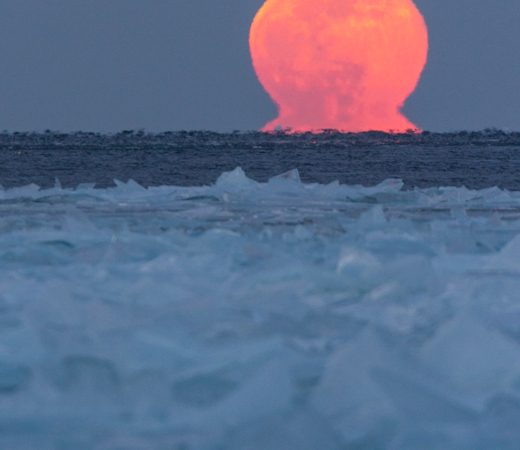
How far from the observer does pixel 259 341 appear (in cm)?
288

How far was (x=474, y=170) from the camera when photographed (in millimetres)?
27688

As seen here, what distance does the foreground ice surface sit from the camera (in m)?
2.41

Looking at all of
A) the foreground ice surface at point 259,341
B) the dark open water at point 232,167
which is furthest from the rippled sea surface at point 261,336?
the dark open water at point 232,167

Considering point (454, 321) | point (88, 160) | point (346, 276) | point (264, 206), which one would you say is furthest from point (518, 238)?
point (88, 160)

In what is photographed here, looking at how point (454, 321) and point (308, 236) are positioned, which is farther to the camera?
point (308, 236)

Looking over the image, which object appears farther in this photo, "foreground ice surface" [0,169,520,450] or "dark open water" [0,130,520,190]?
"dark open water" [0,130,520,190]

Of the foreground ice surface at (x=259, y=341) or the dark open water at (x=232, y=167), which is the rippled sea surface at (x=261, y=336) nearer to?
the foreground ice surface at (x=259, y=341)

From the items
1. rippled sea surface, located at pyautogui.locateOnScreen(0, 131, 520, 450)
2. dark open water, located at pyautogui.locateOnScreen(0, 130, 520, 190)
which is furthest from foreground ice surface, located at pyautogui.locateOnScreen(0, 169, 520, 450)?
dark open water, located at pyautogui.locateOnScreen(0, 130, 520, 190)

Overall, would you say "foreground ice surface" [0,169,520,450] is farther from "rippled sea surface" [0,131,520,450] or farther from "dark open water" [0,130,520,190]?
"dark open water" [0,130,520,190]

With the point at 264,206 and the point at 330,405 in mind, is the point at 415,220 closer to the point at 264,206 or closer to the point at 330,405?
the point at 264,206

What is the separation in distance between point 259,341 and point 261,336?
6 cm

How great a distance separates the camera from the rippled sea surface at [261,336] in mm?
2412

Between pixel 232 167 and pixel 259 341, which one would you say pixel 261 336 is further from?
pixel 232 167

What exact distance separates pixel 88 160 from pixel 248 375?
32.8 meters
